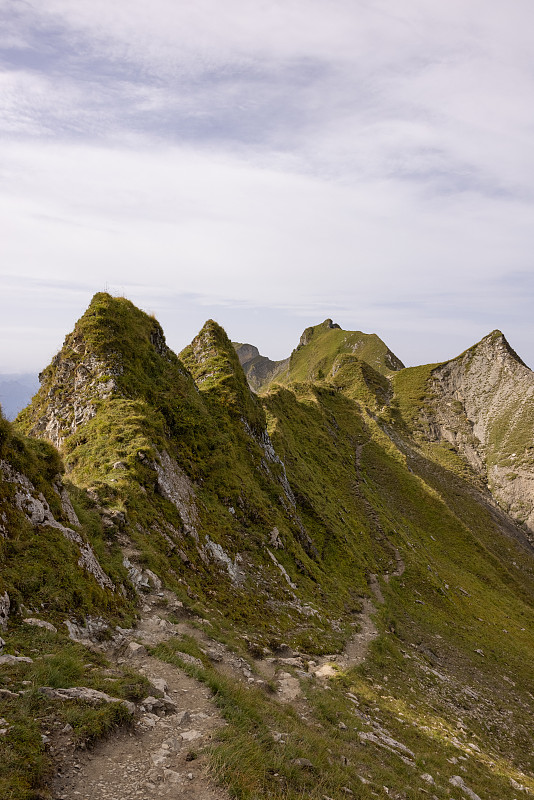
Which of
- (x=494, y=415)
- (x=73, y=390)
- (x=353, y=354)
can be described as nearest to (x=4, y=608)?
(x=73, y=390)

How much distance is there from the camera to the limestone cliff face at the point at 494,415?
103875 millimetres

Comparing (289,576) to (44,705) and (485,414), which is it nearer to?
(44,705)

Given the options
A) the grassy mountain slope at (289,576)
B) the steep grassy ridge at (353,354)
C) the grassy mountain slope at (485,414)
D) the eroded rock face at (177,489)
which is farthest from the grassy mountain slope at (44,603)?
the steep grassy ridge at (353,354)

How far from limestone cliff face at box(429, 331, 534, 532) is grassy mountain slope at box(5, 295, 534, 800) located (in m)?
42.5

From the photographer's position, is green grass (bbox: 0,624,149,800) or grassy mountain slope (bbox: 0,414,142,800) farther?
grassy mountain slope (bbox: 0,414,142,800)

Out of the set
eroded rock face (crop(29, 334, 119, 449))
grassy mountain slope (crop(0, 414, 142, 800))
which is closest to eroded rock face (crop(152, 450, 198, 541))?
grassy mountain slope (crop(0, 414, 142, 800))

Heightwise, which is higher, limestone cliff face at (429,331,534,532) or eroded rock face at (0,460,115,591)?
limestone cliff face at (429,331,534,532)

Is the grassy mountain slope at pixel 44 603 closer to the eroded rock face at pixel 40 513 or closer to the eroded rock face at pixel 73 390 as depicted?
the eroded rock face at pixel 40 513

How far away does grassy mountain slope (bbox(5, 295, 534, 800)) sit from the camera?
14.8 meters

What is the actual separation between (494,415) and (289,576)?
109919 millimetres

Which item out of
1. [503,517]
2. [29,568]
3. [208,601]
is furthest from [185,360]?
[503,517]

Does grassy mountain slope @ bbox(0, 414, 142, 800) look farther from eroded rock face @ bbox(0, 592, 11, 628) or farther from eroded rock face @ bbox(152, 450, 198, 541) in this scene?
eroded rock face @ bbox(152, 450, 198, 541)

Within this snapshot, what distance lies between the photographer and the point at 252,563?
97.1 feet

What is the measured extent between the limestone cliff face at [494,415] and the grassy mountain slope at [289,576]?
42470 mm
